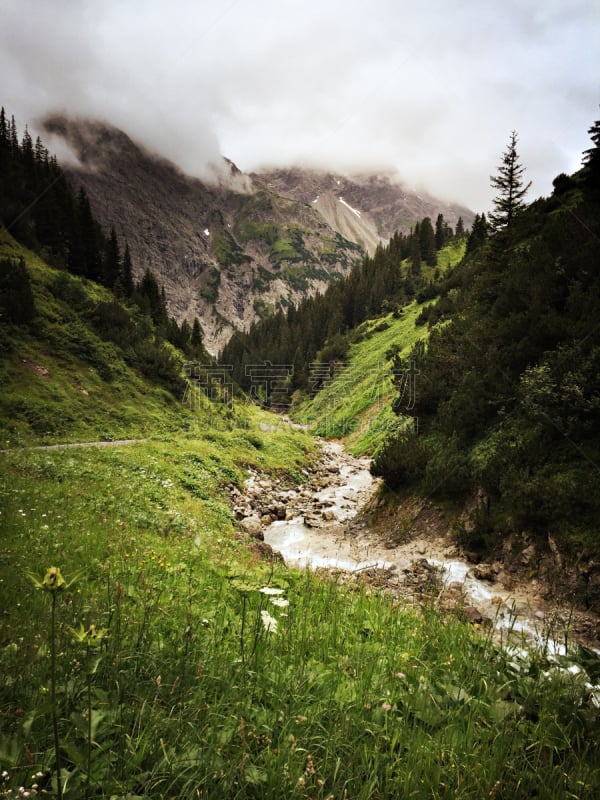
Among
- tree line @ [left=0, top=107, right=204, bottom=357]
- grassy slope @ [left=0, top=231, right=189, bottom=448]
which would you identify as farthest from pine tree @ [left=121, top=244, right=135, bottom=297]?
grassy slope @ [left=0, top=231, right=189, bottom=448]

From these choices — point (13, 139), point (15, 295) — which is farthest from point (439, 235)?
point (15, 295)

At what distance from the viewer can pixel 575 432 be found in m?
9.29

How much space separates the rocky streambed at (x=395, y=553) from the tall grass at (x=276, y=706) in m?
0.52

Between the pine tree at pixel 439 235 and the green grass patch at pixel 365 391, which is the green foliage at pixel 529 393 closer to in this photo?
the green grass patch at pixel 365 391

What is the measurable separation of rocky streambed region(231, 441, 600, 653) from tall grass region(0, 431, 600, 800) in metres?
0.52

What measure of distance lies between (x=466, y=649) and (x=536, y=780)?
4.76ft

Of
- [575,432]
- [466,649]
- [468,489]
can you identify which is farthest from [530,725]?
[468,489]

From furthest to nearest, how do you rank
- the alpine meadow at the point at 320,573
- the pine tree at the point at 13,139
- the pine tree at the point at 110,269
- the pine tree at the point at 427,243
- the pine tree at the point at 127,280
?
the pine tree at the point at 427,243 < the pine tree at the point at 13,139 < the pine tree at the point at 127,280 < the pine tree at the point at 110,269 < the alpine meadow at the point at 320,573

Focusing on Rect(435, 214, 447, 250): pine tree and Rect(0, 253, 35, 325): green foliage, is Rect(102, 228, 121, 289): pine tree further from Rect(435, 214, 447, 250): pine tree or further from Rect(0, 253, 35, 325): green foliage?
Rect(435, 214, 447, 250): pine tree

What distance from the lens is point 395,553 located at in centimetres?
1192

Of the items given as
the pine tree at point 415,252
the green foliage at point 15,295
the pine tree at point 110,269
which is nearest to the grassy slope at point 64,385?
the green foliage at point 15,295

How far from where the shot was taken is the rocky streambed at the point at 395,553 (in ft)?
22.3

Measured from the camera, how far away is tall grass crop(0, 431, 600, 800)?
1.97 meters

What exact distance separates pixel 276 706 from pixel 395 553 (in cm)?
1011
